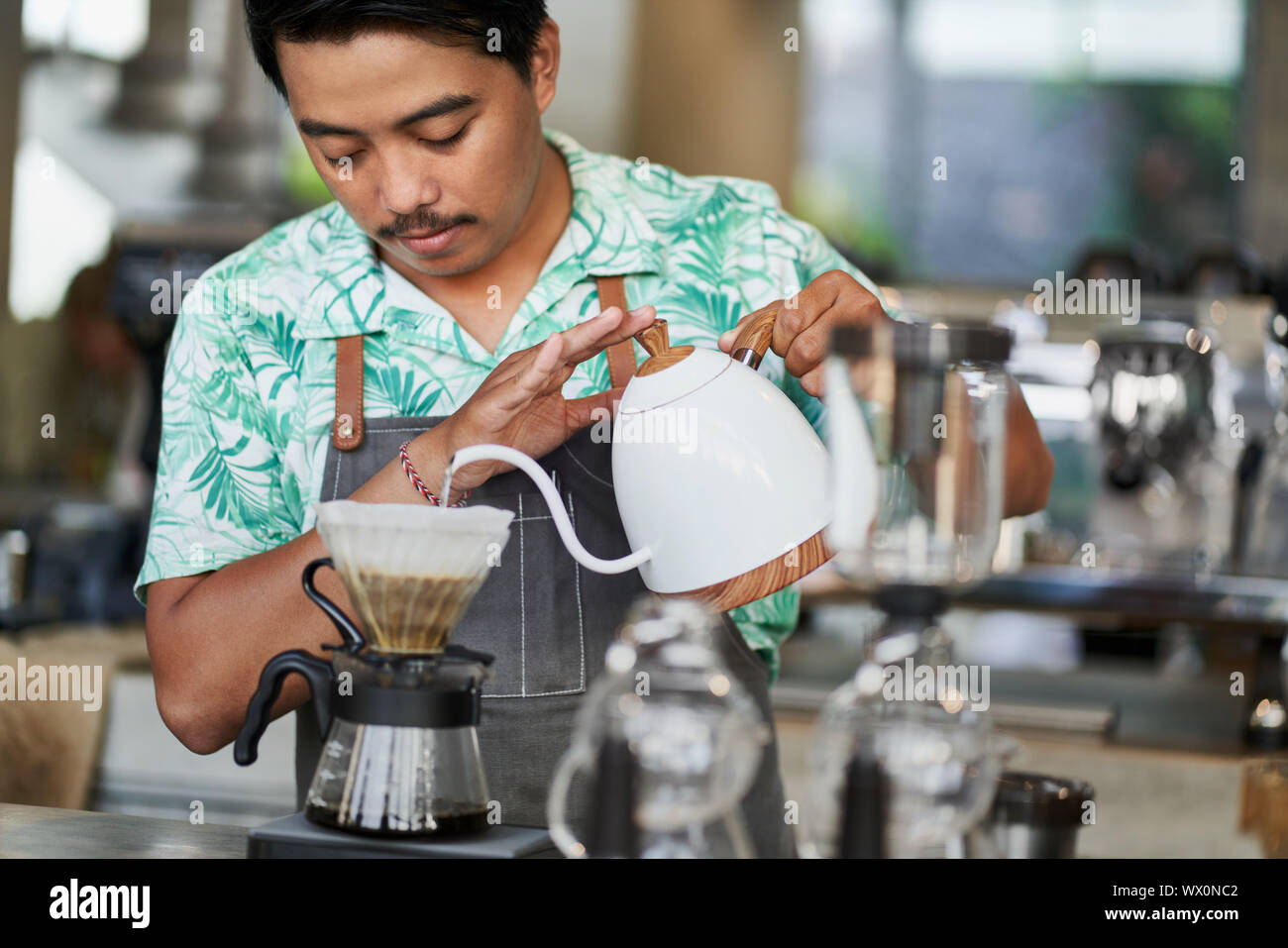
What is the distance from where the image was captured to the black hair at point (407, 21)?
1.18 m

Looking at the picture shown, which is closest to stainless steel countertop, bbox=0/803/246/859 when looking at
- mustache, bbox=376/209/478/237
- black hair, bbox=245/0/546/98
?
mustache, bbox=376/209/478/237

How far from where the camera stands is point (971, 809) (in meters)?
0.82

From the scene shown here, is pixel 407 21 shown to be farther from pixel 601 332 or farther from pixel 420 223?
pixel 601 332

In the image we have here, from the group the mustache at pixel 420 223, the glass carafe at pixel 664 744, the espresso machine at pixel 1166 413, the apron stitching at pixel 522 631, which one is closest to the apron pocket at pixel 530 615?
the apron stitching at pixel 522 631

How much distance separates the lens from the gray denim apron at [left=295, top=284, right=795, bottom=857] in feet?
4.36

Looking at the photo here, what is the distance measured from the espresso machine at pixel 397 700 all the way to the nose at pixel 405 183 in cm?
34

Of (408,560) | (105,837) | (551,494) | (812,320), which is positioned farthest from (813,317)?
(105,837)

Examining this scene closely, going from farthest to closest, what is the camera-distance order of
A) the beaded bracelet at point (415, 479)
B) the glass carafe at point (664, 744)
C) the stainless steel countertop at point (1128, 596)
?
the stainless steel countertop at point (1128, 596)
the beaded bracelet at point (415, 479)
the glass carafe at point (664, 744)

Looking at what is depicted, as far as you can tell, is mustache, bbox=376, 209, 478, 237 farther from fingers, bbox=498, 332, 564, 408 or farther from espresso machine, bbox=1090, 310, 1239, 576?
espresso machine, bbox=1090, 310, 1239, 576

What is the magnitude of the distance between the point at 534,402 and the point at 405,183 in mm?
202

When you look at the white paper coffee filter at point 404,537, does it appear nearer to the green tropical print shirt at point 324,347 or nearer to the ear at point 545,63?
the green tropical print shirt at point 324,347
